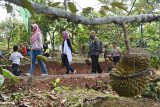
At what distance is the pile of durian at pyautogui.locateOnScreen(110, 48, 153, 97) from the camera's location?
13.7 feet

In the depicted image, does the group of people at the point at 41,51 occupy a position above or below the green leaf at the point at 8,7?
below

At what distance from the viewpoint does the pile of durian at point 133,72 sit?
4184 millimetres

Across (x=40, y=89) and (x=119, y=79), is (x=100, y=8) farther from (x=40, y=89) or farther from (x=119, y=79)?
(x=40, y=89)

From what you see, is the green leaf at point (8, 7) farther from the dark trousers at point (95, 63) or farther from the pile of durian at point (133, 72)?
the dark trousers at point (95, 63)

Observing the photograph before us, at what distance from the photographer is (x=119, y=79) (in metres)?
4.37

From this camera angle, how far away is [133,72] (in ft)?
13.9

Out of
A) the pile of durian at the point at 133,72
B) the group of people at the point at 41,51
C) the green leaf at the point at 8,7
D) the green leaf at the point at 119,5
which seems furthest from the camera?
the group of people at the point at 41,51

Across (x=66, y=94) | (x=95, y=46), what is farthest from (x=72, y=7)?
(x=95, y=46)

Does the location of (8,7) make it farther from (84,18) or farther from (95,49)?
(95,49)

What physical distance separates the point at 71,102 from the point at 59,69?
1038 cm

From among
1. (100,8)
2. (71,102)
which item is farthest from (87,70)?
(100,8)

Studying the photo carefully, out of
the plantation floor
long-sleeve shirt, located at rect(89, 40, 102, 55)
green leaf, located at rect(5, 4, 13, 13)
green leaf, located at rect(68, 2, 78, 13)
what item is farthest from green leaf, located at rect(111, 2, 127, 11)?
long-sleeve shirt, located at rect(89, 40, 102, 55)

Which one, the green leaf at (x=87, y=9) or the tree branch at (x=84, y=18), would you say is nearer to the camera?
the tree branch at (x=84, y=18)

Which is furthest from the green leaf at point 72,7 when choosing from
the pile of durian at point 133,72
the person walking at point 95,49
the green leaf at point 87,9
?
the person walking at point 95,49
